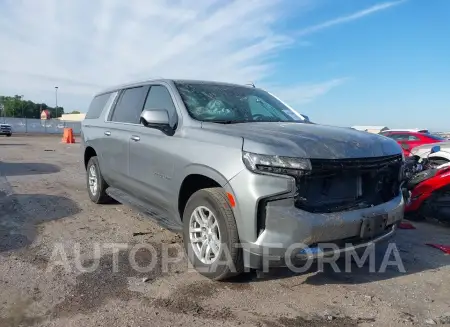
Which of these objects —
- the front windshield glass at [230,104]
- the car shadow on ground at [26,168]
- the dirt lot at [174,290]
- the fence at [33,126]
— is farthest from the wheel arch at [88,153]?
the fence at [33,126]

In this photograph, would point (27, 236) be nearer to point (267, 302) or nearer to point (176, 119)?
point (176, 119)

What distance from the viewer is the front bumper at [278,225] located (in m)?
3.03

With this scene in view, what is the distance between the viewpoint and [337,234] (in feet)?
10.3

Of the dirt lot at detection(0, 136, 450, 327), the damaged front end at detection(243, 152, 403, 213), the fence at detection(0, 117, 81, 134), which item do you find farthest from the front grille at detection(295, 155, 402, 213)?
the fence at detection(0, 117, 81, 134)

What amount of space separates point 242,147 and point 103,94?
392 centimetres

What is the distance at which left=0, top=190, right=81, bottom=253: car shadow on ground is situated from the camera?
4519 millimetres

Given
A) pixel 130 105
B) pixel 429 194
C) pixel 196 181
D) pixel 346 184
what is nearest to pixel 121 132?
pixel 130 105

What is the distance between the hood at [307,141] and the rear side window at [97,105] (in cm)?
292

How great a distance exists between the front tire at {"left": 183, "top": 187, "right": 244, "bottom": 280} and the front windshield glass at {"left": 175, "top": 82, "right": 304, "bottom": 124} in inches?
36.9

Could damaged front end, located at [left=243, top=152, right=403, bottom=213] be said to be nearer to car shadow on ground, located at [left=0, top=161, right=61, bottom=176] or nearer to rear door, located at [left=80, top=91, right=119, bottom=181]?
rear door, located at [left=80, top=91, right=119, bottom=181]

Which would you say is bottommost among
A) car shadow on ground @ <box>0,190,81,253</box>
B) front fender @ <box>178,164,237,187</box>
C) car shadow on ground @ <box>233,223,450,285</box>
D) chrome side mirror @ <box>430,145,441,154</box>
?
car shadow on ground @ <box>233,223,450,285</box>

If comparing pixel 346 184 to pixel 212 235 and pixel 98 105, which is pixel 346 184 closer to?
pixel 212 235

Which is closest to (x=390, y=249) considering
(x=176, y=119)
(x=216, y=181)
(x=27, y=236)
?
(x=216, y=181)

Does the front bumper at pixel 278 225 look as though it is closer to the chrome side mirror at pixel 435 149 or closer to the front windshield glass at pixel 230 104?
the front windshield glass at pixel 230 104
